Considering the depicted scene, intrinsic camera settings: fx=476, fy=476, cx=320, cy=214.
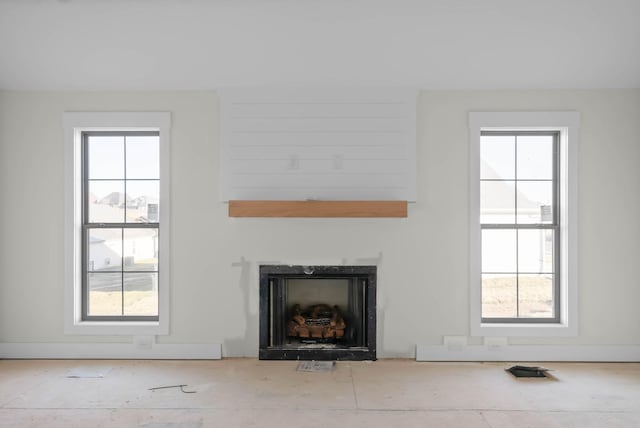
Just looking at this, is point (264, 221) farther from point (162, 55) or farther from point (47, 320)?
point (47, 320)

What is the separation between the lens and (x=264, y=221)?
4492 mm

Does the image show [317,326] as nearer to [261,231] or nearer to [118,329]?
[261,231]

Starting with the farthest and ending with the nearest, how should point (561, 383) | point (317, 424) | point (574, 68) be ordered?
1. point (574, 68)
2. point (561, 383)
3. point (317, 424)

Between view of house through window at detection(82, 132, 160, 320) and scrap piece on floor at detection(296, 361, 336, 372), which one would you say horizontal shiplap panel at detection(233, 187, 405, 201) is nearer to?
view of house through window at detection(82, 132, 160, 320)

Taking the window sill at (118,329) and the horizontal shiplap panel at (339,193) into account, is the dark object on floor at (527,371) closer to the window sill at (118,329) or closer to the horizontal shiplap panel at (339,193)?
the horizontal shiplap panel at (339,193)

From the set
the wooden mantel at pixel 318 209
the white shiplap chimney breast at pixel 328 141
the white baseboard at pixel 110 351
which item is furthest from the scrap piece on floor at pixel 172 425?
the white shiplap chimney breast at pixel 328 141

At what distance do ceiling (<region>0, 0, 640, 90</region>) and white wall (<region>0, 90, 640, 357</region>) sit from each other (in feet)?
0.72

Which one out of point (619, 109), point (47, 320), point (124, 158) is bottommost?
point (47, 320)

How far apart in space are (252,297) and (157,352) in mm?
1027

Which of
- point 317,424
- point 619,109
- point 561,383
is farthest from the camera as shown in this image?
point 619,109

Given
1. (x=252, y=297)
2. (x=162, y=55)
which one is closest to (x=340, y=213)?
(x=252, y=297)

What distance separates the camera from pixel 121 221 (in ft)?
15.2

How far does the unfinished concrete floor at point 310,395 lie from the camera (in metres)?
3.20

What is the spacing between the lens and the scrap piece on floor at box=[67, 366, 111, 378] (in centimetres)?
405
